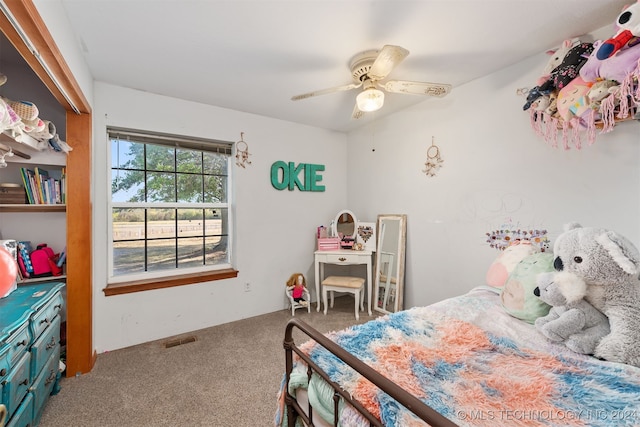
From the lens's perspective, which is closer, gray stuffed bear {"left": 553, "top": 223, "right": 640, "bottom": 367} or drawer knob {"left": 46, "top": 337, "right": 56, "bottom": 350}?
gray stuffed bear {"left": 553, "top": 223, "right": 640, "bottom": 367}

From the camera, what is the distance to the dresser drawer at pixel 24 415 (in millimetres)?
1176

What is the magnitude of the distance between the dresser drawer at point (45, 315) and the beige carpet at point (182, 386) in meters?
0.54

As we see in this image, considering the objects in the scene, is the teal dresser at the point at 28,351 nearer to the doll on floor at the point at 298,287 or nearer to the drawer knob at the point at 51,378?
the drawer knob at the point at 51,378

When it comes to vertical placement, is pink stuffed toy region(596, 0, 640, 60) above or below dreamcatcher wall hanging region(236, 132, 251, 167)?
above

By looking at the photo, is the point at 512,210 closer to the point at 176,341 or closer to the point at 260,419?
the point at 260,419

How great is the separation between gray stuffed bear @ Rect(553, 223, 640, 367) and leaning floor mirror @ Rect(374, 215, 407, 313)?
153 centimetres

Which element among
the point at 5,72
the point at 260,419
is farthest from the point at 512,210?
the point at 5,72

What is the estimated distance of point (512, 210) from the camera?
1966 mm

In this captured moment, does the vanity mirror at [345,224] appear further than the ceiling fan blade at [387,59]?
Yes

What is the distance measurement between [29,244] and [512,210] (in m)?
3.66

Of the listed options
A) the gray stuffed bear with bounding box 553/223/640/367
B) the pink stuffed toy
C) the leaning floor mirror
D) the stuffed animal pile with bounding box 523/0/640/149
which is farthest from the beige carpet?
the pink stuffed toy

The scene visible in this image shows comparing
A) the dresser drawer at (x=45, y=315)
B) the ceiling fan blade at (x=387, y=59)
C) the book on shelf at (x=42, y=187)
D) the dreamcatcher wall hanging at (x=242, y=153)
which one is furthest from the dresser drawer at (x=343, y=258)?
the book on shelf at (x=42, y=187)

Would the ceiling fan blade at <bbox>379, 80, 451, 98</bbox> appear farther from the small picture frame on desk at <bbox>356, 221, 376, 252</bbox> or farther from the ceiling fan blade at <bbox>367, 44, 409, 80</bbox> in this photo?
the small picture frame on desk at <bbox>356, 221, 376, 252</bbox>

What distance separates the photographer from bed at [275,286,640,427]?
2.54ft
